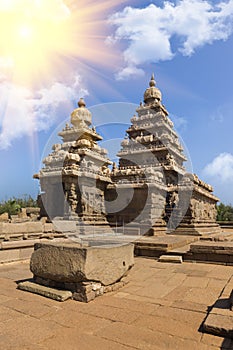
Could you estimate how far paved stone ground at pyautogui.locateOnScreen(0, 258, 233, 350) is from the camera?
238 cm

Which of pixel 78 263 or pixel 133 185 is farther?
pixel 133 185

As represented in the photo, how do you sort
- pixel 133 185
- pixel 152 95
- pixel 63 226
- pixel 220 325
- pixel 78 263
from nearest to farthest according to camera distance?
pixel 220 325
pixel 78 263
pixel 63 226
pixel 133 185
pixel 152 95

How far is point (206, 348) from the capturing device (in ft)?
7.52

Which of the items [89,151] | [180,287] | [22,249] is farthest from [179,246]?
[89,151]

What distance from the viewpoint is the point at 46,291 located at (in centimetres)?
379

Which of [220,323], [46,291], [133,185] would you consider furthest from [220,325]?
[133,185]

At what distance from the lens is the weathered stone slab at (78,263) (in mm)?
3666

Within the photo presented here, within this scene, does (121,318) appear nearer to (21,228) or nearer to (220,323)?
(220,323)

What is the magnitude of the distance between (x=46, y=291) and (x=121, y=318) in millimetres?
1389

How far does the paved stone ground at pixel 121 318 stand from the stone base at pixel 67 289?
101 millimetres

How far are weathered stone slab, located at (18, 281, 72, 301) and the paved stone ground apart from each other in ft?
0.30

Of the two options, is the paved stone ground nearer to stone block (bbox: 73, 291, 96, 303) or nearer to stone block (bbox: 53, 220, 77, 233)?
stone block (bbox: 73, 291, 96, 303)

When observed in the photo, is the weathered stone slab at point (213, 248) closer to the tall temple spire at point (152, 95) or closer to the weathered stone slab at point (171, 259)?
the weathered stone slab at point (171, 259)

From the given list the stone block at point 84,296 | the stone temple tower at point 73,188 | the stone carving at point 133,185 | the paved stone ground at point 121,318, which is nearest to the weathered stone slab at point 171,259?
the paved stone ground at point 121,318
